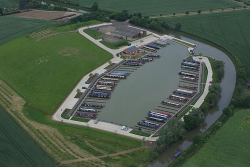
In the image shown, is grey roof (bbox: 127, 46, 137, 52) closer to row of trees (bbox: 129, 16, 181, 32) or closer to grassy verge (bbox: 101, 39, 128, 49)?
grassy verge (bbox: 101, 39, 128, 49)

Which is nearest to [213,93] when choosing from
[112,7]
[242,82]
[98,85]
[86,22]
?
[242,82]

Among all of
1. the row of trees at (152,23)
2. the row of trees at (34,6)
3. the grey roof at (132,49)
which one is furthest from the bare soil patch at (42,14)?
the grey roof at (132,49)

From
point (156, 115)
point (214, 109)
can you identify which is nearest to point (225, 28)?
point (214, 109)

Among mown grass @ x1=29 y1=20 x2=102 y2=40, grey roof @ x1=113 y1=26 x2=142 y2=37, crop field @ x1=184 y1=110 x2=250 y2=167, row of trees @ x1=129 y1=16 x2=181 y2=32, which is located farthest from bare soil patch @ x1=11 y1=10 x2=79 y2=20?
crop field @ x1=184 y1=110 x2=250 y2=167

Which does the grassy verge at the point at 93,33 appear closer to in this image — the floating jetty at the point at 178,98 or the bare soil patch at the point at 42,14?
the bare soil patch at the point at 42,14

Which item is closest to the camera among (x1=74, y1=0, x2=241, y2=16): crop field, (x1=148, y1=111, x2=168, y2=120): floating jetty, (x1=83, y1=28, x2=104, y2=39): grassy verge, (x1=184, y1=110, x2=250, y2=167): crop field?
(x1=184, y1=110, x2=250, y2=167): crop field

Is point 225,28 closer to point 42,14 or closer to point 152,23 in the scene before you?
point 152,23
